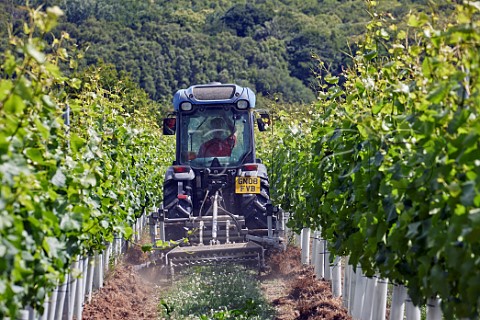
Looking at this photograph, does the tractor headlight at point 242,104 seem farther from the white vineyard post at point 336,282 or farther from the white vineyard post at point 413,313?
the white vineyard post at point 413,313

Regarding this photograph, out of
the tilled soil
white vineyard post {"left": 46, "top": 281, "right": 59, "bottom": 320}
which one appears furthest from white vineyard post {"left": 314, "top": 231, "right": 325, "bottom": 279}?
white vineyard post {"left": 46, "top": 281, "right": 59, "bottom": 320}

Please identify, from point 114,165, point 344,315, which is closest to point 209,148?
point 114,165

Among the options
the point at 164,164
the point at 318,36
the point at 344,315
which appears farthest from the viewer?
the point at 318,36

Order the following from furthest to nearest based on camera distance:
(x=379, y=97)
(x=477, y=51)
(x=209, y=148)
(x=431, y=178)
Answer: (x=209, y=148), (x=379, y=97), (x=431, y=178), (x=477, y=51)

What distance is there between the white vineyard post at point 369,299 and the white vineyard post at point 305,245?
4.98 metres

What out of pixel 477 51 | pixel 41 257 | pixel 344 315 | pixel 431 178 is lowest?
pixel 344 315

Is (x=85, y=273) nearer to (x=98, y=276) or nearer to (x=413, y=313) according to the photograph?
(x=98, y=276)

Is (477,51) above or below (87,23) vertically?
below

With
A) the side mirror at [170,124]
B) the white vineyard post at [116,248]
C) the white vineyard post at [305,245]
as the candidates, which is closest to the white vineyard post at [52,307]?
the white vineyard post at [116,248]

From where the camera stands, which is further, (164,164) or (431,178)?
(164,164)

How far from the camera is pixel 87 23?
73812 millimetres

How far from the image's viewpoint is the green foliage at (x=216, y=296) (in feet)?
30.7

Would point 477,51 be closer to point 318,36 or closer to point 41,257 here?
point 41,257

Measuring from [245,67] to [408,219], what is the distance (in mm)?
64496
